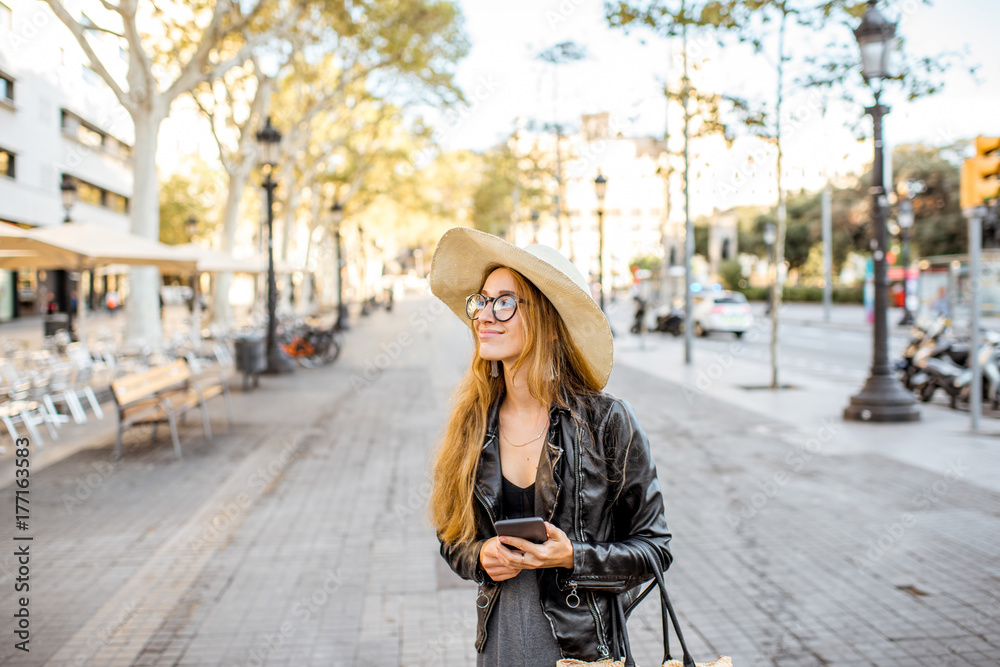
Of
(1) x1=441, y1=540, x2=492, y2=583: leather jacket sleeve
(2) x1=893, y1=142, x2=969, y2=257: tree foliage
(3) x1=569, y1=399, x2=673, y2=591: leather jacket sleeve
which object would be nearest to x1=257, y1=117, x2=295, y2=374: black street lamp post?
(1) x1=441, y1=540, x2=492, y2=583: leather jacket sleeve

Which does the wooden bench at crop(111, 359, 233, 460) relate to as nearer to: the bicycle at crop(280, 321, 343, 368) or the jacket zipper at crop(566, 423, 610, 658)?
the jacket zipper at crop(566, 423, 610, 658)

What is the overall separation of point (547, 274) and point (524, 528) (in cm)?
64

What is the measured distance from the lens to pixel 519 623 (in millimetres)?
1999

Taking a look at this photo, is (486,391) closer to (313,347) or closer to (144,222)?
(144,222)

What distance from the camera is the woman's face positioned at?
208 cm

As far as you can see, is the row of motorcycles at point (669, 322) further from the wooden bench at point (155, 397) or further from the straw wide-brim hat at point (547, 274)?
the straw wide-brim hat at point (547, 274)

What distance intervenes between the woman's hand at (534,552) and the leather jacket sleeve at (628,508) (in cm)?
6

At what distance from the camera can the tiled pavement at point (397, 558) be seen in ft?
12.7

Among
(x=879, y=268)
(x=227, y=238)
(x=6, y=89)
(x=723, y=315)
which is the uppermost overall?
(x=6, y=89)

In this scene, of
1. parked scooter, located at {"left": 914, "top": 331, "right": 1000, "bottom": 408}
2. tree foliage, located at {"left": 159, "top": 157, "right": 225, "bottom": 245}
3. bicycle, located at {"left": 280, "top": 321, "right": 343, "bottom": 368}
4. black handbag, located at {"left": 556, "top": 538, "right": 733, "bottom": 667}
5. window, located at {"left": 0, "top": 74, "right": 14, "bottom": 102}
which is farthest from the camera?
tree foliage, located at {"left": 159, "top": 157, "right": 225, "bottom": 245}

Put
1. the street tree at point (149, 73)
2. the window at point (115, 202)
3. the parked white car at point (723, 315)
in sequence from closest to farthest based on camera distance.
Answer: the street tree at point (149, 73)
the parked white car at point (723, 315)
the window at point (115, 202)

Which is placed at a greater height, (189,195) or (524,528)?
(189,195)

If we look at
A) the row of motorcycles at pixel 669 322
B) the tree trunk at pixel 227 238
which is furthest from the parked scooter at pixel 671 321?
the tree trunk at pixel 227 238

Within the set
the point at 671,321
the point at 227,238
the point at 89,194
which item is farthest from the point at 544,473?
the point at 89,194
